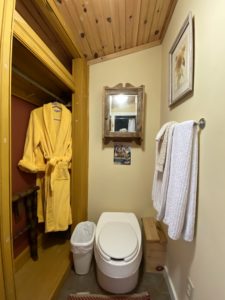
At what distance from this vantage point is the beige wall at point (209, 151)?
82cm

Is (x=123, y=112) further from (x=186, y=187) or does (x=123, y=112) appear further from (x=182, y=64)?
(x=186, y=187)

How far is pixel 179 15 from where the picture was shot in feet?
4.58

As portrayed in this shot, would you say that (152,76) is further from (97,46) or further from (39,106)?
(39,106)

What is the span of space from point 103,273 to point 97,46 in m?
2.05

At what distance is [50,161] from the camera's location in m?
1.74

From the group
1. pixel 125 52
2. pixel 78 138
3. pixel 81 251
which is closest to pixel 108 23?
pixel 125 52

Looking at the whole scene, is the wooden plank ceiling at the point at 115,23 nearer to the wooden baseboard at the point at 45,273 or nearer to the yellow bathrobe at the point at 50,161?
the yellow bathrobe at the point at 50,161

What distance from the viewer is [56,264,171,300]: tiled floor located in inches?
58.5

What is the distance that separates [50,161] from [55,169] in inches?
3.6

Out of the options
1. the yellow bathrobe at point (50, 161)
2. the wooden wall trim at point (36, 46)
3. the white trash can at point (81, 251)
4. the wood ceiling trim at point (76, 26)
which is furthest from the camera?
the yellow bathrobe at point (50, 161)

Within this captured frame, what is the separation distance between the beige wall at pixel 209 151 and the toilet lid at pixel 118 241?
40 centimetres

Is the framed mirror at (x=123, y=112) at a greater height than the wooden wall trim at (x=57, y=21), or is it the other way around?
the wooden wall trim at (x=57, y=21)

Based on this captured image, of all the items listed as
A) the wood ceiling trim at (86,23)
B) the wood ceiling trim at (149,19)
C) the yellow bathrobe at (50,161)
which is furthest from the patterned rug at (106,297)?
the wood ceiling trim at (149,19)

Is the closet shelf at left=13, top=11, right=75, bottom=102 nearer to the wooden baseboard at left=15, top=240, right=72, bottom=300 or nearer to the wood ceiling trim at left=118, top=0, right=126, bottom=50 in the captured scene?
the wood ceiling trim at left=118, top=0, right=126, bottom=50
